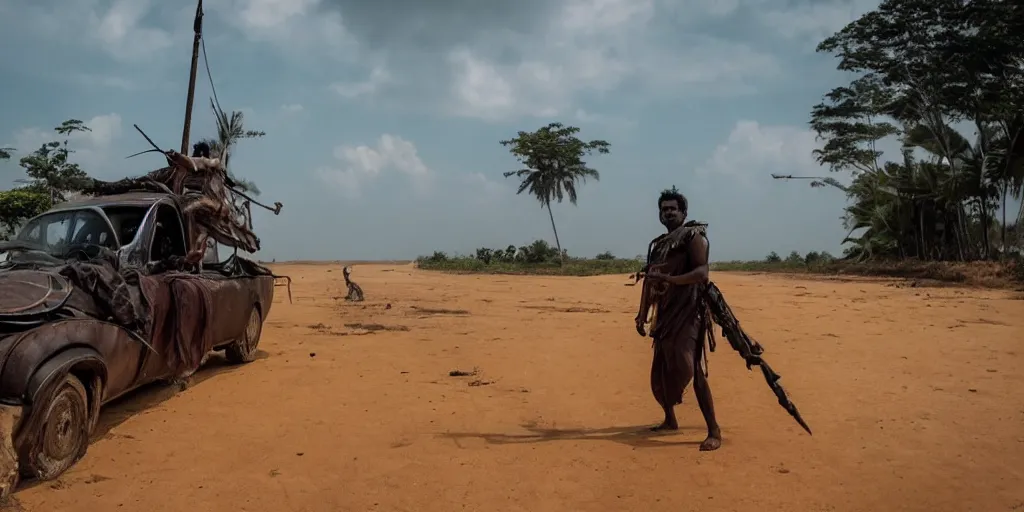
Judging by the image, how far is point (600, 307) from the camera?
53.4 ft

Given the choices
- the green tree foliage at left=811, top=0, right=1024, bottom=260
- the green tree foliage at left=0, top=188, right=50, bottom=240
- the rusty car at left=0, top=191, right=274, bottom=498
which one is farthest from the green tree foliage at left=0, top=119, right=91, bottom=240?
the green tree foliage at left=811, top=0, right=1024, bottom=260

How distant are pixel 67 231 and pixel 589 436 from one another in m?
5.07

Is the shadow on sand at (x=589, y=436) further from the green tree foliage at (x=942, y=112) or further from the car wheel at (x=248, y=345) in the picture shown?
the green tree foliage at (x=942, y=112)

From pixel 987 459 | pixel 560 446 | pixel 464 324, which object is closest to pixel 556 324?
pixel 464 324

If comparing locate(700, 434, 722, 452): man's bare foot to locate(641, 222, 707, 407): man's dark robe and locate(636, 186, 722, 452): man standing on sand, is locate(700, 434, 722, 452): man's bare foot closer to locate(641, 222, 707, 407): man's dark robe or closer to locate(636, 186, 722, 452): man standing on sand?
locate(636, 186, 722, 452): man standing on sand

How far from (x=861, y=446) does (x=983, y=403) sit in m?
2.20

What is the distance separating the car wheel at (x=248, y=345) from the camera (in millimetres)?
8422

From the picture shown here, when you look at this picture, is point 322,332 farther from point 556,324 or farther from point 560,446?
point 560,446

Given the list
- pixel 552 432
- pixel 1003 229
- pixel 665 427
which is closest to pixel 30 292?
pixel 552 432

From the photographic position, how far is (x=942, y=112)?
27359mm

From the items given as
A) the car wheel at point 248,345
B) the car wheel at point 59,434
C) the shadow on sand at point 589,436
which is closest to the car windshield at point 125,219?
the car wheel at point 248,345

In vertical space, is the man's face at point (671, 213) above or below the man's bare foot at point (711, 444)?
above

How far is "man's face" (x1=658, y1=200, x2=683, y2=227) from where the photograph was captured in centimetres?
546

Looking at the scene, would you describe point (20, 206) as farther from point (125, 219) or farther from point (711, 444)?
point (711, 444)
